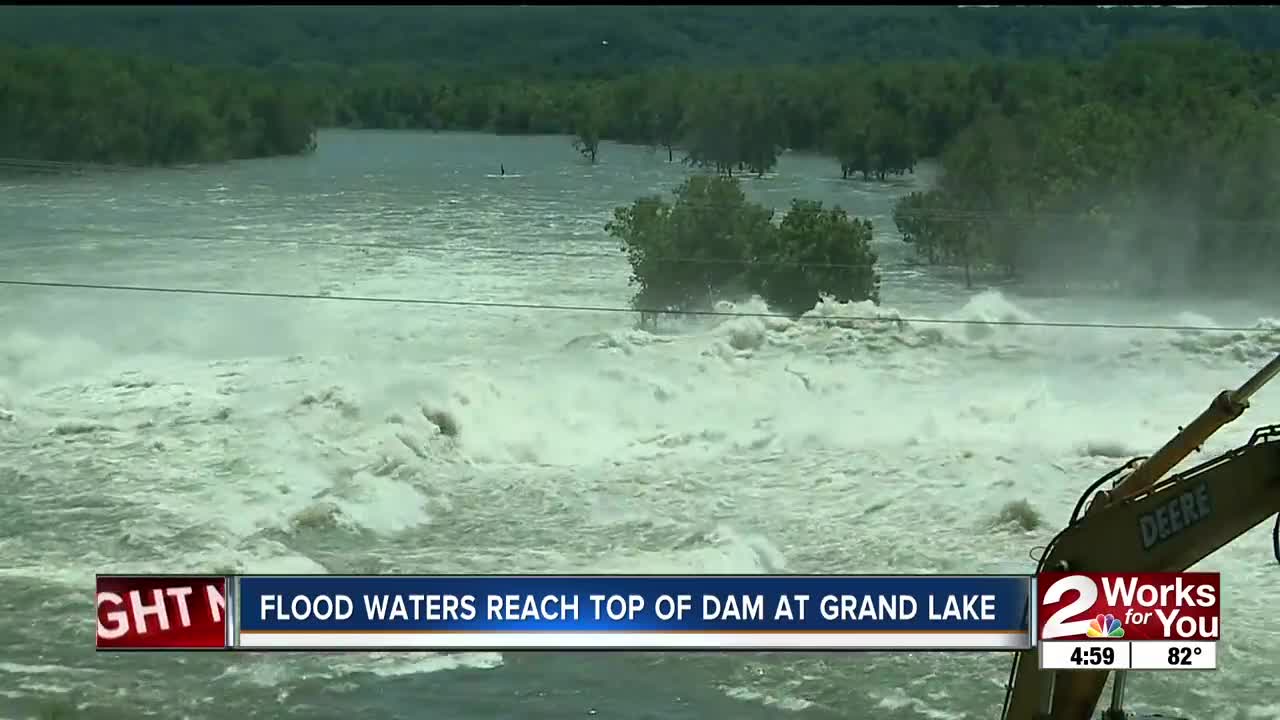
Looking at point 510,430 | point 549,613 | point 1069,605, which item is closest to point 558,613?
point 549,613

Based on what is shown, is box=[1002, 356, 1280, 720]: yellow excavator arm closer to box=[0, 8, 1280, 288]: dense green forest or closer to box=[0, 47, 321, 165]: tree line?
box=[0, 8, 1280, 288]: dense green forest

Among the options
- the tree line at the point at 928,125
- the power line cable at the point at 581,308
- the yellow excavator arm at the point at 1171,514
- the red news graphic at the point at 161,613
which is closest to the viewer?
the yellow excavator arm at the point at 1171,514

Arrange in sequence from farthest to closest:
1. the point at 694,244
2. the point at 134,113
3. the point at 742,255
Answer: the point at 134,113, the point at 694,244, the point at 742,255

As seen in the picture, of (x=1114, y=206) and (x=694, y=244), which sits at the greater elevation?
(x=1114, y=206)

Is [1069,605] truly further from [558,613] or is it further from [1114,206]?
[1114,206]

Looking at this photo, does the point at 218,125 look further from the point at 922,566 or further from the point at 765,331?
the point at 922,566

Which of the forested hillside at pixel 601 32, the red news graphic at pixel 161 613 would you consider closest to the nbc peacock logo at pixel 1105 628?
the red news graphic at pixel 161 613

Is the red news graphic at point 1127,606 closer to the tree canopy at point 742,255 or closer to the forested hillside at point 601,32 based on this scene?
the tree canopy at point 742,255

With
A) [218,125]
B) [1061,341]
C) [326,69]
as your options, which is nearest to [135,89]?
[218,125]
